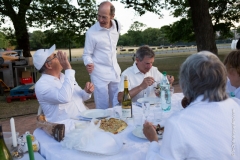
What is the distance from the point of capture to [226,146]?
53.5 inches

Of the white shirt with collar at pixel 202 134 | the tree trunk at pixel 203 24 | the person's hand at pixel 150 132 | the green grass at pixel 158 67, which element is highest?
the tree trunk at pixel 203 24

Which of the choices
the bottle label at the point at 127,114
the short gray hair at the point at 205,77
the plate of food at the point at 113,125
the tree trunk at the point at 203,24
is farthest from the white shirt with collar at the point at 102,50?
the tree trunk at the point at 203,24

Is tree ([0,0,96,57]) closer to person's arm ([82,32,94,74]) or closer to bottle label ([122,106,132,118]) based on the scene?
person's arm ([82,32,94,74])

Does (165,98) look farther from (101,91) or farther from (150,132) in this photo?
(101,91)

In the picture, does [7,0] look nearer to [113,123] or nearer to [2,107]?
[2,107]

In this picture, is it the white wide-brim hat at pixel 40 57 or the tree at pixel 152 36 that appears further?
the tree at pixel 152 36

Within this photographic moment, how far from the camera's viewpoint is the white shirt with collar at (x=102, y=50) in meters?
4.00

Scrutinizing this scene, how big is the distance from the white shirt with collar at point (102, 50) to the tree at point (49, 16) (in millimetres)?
12842

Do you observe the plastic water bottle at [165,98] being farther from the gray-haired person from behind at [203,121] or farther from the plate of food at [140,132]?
the gray-haired person from behind at [203,121]

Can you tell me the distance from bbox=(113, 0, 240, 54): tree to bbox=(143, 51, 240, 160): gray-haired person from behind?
10.4 metres

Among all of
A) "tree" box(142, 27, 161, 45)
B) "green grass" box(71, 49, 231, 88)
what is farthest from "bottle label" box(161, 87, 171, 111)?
"tree" box(142, 27, 161, 45)

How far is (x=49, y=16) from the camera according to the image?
17.9 m

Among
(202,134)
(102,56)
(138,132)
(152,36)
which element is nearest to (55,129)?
(138,132)

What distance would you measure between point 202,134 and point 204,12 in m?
10.6
